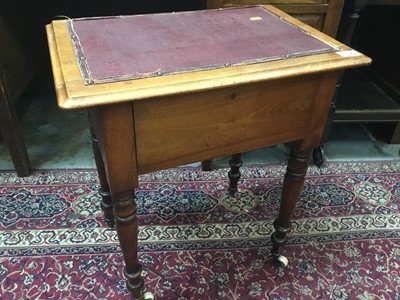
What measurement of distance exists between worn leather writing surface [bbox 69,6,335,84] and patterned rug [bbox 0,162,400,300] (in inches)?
26.9

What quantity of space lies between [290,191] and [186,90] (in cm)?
49

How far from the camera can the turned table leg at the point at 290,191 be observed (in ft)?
3.08

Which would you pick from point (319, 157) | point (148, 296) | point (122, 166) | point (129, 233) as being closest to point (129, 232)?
point (129, 233)

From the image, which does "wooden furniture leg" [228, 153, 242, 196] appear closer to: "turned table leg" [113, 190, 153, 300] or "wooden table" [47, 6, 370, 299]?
"wooden table" [47, 6, 370, 299]

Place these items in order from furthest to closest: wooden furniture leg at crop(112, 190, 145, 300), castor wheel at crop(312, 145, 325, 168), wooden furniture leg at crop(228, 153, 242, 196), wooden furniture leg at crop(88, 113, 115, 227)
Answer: castor wheel at crop(312, 145, 325, 168) → wooden furniture leg at crop(228, 153, 242, 196) → wooden furniture leg at crop(88, 113, 115, 227) → wooden furniture leg at crop(112, 190, 145, 300)

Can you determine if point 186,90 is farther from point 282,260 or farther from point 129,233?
point 282,260

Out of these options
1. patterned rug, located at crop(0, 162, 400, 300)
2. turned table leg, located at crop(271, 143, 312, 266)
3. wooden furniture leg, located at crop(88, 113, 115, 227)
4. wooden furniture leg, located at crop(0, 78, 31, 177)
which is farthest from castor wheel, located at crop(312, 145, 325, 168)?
wooden furniture leg, located at crop(0, 78, 31, 177)

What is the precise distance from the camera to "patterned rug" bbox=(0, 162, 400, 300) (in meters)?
1.10

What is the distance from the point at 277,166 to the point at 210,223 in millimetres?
460

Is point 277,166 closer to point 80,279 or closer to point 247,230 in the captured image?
point 247,230

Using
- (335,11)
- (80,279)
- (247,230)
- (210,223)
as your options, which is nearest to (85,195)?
(80,279)

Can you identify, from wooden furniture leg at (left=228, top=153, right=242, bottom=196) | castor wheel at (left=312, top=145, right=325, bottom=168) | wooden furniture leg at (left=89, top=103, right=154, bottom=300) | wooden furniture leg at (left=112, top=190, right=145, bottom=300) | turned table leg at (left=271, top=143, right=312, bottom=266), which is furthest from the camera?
castor wheel at (left=312, top=145, right=325, bottom=168)

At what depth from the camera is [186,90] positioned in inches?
25.7

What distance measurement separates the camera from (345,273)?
1.15 meters
